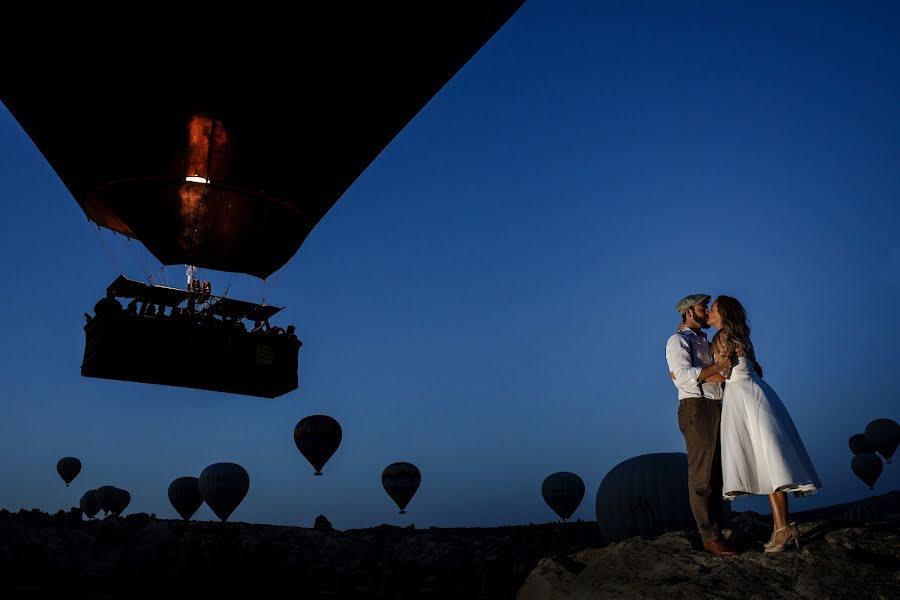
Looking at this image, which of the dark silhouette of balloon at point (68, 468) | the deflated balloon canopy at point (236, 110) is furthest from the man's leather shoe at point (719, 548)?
the dark silhouette of balloon at point (68, 468)

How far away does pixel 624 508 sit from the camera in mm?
18094

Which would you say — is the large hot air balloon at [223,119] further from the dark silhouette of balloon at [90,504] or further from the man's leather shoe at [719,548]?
the dark silhouette of balloon at [90,504]

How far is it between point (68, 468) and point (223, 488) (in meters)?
25.4

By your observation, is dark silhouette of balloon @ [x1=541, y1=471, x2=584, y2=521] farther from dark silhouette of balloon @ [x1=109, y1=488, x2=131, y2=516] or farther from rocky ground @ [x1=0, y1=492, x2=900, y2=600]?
dark silhouette of balloon @ [x1=109, y1=488, x2=131, y2=516]

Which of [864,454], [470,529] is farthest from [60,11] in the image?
[864,454]

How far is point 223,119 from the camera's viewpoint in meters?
10.7

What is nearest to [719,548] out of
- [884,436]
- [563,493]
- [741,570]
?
[741,570]

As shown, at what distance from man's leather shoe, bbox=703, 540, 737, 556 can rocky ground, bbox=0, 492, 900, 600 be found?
82 mm

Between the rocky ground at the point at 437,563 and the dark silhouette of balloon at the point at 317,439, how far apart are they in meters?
3.97

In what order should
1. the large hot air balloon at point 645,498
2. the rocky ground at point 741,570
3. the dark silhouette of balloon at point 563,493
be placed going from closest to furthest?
the rocky ground at point 741,570 → the large hot air balloon at point 645,498 → the dark silhouette of balloon at point 563,493

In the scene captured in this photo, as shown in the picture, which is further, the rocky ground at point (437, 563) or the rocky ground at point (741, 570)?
the rocky ground at point (437, 563)

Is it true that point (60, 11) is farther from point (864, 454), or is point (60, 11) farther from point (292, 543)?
point (864, 454)

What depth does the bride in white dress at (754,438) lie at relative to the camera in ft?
14.1

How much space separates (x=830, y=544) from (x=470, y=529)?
32.8m
